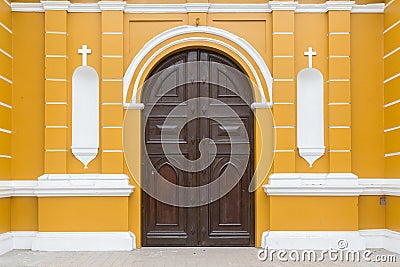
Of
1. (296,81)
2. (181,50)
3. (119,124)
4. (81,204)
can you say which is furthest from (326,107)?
(81,204)

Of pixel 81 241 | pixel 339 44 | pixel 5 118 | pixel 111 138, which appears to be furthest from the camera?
pixel 339 44

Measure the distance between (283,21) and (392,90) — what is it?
194 centimetres

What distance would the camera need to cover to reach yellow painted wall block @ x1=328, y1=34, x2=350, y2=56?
384 inches

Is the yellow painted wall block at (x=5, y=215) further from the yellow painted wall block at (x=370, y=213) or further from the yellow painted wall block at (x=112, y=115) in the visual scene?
the yellow painted wall block at (x=370, y=213)

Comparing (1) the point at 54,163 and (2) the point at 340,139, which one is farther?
(2) the point at 340,139

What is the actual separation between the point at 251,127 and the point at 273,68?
976 mm

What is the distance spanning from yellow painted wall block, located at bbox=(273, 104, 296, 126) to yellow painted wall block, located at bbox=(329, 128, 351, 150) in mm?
639

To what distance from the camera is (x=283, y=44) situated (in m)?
9.71

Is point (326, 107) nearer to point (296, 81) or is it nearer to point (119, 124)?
point (296, 81)

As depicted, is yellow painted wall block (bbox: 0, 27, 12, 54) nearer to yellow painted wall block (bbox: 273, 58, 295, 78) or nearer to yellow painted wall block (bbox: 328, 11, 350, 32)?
yellow painted wall block (bbox: 273, 58, 295, 78)

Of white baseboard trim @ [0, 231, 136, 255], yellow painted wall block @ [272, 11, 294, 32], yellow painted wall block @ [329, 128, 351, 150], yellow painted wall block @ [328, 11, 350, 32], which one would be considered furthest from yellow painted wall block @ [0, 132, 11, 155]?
yellow painted wall block @ [328, 11, 350, 32]

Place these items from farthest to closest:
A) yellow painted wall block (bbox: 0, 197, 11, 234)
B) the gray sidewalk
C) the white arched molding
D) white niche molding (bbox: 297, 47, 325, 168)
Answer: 1. white niche molding (bbox: 297, 47, 325, 168)
2. the white arched molding
3. yellow painted wall block (bbox: 0, 197, 11, 234)
4. the gray sidewalk

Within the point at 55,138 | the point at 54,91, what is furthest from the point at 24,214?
the point at 54,91

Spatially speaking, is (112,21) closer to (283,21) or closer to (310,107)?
(283,21)
